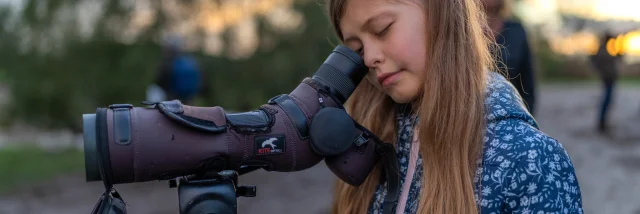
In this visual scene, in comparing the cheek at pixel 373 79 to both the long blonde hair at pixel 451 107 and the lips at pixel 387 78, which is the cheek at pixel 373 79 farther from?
the long blonde hair at pixel 451 107

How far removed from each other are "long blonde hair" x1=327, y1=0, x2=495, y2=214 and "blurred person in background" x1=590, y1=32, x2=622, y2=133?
8893 millimetres

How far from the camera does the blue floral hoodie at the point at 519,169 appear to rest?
3.87 feet

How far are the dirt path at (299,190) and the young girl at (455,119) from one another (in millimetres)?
3979

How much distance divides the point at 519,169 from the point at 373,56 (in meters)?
0.37

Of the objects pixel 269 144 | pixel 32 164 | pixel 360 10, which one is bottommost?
pixel 32 164

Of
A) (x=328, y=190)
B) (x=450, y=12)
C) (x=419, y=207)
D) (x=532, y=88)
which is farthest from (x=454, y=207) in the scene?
(x=328, y=190)

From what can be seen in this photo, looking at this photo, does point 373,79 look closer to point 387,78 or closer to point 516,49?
point 387,78

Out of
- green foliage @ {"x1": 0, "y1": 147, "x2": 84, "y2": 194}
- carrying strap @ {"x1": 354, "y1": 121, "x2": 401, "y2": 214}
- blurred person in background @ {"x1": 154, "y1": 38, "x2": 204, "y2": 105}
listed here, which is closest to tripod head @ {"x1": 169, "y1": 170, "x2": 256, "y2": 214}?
carrying strap @ {"x1": 354, "y1": 121, "x2": 401, "y2": 214}

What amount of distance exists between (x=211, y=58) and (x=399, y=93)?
7541 millimetres

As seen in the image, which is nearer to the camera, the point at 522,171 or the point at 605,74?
the point at 522,171

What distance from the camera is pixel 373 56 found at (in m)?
1.38

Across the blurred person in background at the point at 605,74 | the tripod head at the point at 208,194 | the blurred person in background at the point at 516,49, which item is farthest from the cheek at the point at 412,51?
the blurred person in background at the point at 605,74

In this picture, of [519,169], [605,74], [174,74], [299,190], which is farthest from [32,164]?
[519,169]

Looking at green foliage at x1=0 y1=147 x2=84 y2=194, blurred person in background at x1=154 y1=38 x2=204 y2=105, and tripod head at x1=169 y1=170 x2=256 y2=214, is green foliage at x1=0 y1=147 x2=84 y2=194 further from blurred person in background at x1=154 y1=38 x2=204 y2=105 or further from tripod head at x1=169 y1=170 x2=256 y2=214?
tripod head at x1=169 y1=170 x2=256 y2=214
